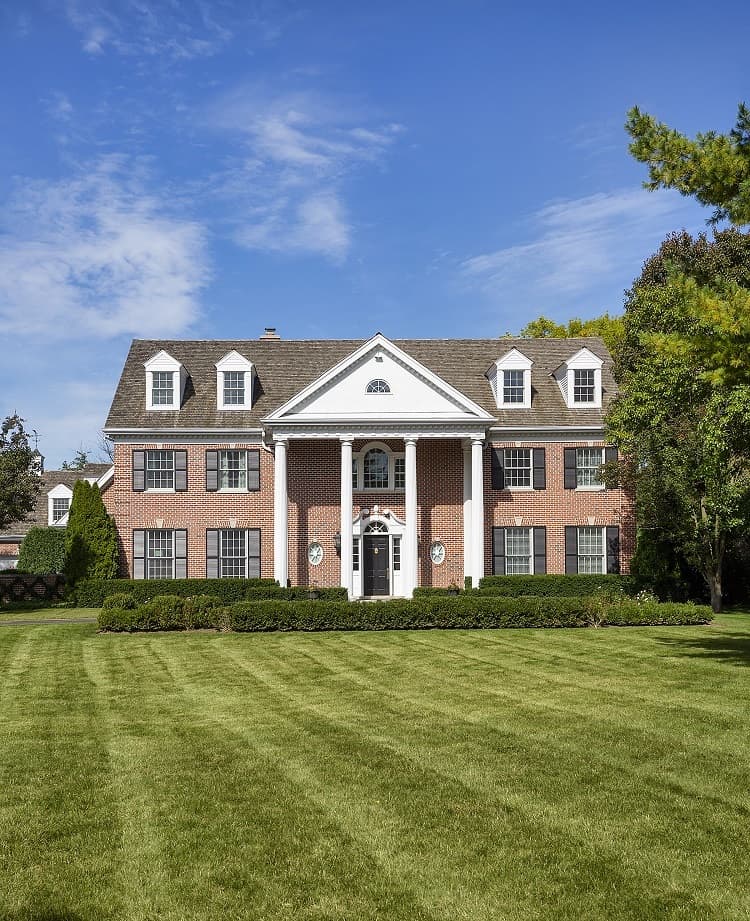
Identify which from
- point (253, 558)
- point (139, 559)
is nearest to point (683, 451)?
point (253, 558)

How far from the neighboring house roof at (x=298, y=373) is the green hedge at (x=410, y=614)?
10364mm

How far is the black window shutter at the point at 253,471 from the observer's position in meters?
34.4

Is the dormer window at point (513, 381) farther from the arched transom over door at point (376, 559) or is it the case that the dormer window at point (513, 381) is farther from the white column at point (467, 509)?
the arched transom over door at point (376, 559)

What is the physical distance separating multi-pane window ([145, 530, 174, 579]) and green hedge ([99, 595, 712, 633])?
29.6 feet

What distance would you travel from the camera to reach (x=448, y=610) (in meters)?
25.5

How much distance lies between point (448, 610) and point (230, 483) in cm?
1246

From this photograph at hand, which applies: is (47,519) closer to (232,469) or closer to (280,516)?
(232,469)

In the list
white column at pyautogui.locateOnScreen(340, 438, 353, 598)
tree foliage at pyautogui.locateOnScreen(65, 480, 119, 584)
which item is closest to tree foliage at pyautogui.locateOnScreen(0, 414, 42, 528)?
tree foliage at pyautogui.locateOnScreen(65, 480, 119, 584)

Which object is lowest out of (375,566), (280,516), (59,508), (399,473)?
(375,566)

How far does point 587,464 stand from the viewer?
34.4 m

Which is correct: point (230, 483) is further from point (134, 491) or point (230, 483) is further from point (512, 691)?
point (512, 691)

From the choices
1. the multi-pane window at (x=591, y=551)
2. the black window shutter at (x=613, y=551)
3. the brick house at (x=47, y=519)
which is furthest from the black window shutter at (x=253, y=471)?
the brick house at (x=47, y=519)

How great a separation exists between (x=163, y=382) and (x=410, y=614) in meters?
15.6

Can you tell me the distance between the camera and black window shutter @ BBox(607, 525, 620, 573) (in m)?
34.2
